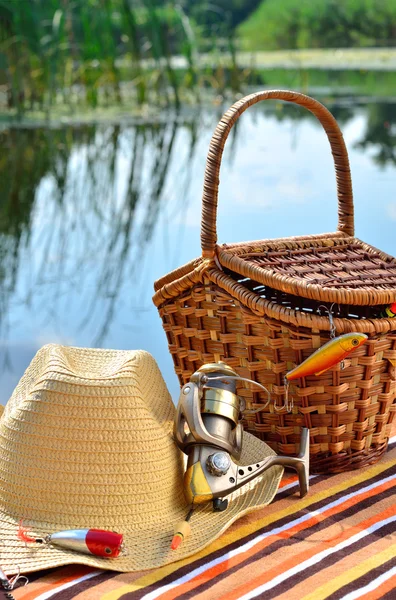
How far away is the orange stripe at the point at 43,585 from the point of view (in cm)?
104

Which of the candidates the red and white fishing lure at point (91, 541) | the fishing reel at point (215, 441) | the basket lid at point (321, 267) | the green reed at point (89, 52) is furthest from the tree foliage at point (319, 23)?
the red and white fishing lure at point (91, 541)

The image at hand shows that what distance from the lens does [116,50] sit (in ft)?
14.8

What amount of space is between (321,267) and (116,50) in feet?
11.2

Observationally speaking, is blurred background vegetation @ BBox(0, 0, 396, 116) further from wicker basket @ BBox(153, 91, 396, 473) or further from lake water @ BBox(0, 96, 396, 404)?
wicker basket @ BBox(153, 91, 396, 473)

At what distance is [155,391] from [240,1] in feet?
19.3

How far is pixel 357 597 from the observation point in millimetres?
1024

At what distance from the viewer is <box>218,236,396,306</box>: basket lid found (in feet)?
4.09

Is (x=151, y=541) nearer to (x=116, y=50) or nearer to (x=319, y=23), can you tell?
(x=116, y=50)

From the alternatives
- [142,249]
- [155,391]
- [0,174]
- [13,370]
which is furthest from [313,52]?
[155,391]

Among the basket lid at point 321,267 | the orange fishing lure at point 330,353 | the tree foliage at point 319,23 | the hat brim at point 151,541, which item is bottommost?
the hat brim at point 151,541

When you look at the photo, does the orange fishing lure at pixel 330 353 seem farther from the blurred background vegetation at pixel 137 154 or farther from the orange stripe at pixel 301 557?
the blurred background vegetation at pixel 137 154

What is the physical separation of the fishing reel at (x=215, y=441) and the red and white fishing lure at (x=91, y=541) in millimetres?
150

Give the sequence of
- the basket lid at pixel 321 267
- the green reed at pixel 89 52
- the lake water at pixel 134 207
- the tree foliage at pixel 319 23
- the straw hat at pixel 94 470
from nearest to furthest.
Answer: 1. the straw hat at pixel 94 470
2. the basket lid at pixel 321 267
3. the lake water at pixel 134 207
4. the green reed at pixel 89 52
5. the tree foliage at pixel 319 23

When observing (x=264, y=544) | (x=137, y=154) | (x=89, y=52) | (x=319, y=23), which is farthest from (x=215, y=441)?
(x=319, y=23)
